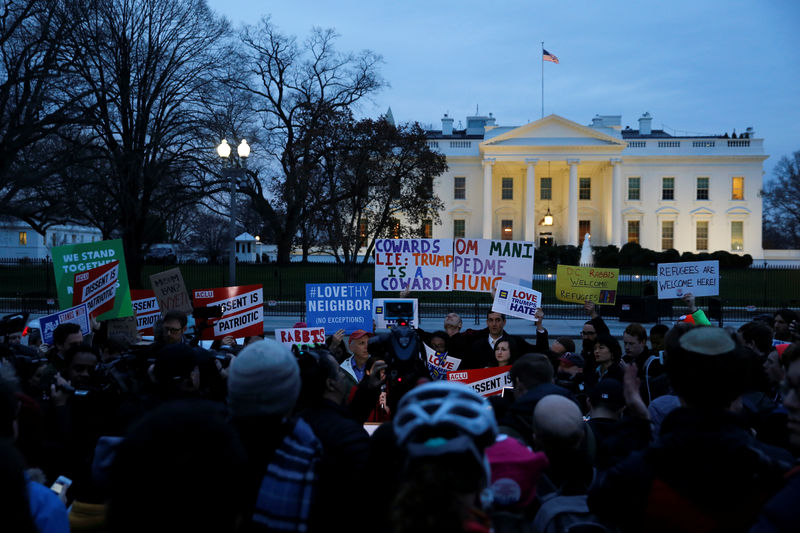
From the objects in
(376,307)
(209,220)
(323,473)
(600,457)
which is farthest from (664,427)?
(209,220)

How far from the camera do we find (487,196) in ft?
182

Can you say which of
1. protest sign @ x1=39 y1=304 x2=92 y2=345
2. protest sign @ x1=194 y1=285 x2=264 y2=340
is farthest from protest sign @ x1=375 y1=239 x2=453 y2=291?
protest sign @ x1=39 y1=304 x2=92 y2=345

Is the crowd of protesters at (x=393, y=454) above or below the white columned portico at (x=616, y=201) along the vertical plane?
below

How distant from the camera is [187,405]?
1.92 meters

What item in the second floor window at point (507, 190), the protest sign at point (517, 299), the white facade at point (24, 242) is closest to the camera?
the protest sign at point (517, 299)

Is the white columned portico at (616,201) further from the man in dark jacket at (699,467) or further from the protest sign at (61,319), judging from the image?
the man in dark jacket at (699,467)

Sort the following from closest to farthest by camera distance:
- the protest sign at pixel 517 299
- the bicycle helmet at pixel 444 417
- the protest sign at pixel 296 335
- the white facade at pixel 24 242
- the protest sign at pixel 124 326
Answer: the bicycle helmet at pixel 444 417, the protest sign at pixel 296 335, the protest sign at pixel 124 326, the protest sign at pixel 517 299, the white facade at pixel 24 242

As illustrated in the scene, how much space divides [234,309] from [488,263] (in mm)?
4012

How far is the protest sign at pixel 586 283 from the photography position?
40.1 ft

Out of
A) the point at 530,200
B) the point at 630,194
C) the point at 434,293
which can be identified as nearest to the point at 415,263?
the point at 434,293

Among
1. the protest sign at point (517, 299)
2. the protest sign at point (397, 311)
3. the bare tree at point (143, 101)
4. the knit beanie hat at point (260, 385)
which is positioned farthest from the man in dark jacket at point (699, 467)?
the bare tree at point (143, 101)

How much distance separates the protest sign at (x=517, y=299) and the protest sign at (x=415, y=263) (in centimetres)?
110

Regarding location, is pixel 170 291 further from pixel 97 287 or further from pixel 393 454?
pixel 393 454

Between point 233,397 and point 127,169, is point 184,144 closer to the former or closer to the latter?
point 127,169
